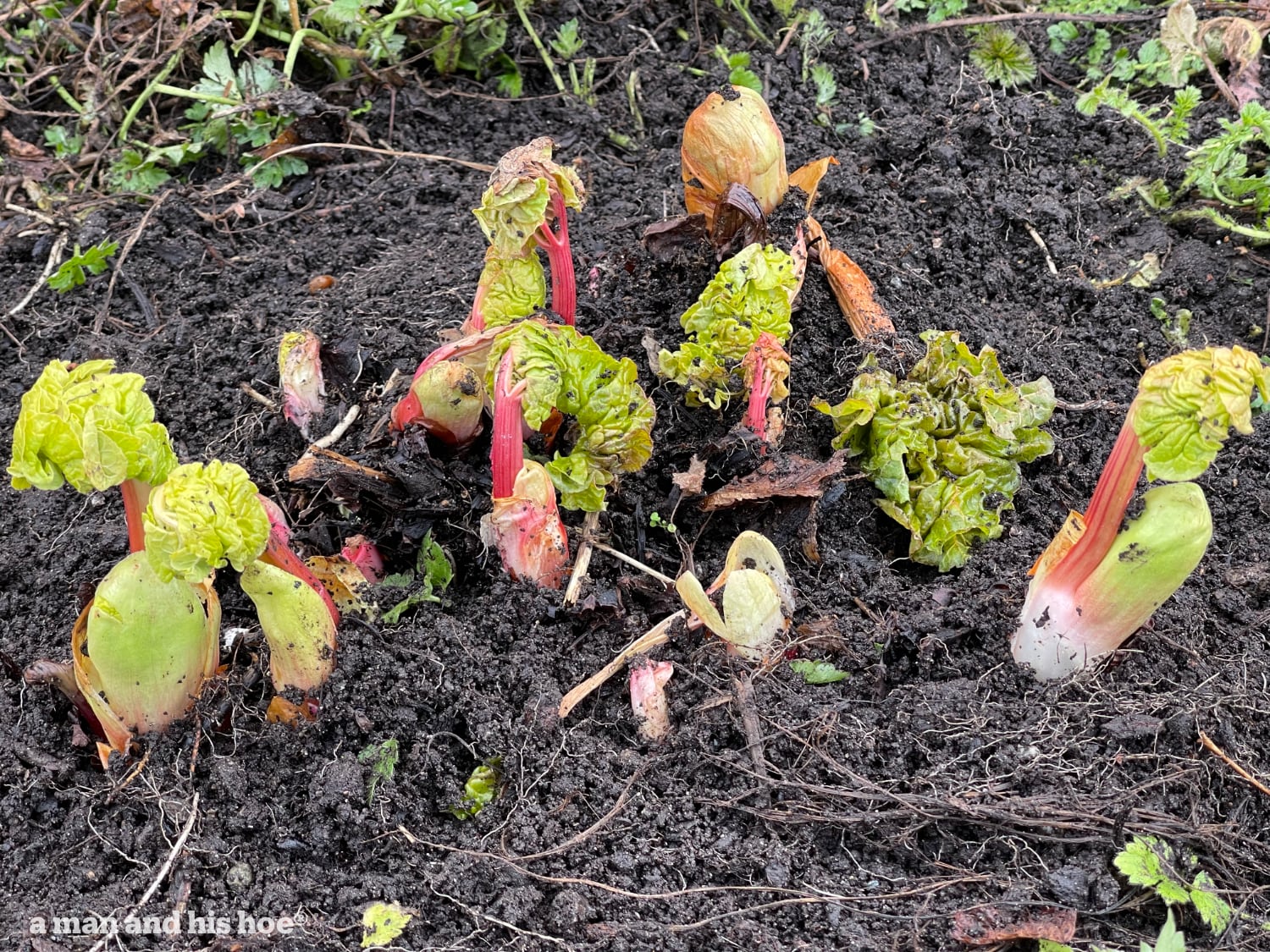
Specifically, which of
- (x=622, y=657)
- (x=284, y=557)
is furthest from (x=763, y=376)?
(x=284, y=557)

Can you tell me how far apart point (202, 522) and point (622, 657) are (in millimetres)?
848

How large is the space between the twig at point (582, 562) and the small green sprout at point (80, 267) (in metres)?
1.97

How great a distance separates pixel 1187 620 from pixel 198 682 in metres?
2.01

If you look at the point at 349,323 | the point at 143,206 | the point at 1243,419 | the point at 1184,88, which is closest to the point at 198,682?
the point at 349,323

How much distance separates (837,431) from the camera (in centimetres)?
266

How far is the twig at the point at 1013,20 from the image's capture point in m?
3.80

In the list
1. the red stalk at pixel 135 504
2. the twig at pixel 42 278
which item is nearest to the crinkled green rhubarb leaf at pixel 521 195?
the red stalk at pixel 135 504

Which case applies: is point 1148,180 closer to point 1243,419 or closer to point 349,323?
point 1243,419

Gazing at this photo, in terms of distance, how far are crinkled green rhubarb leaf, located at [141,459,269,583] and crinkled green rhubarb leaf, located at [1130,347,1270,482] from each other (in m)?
1.51

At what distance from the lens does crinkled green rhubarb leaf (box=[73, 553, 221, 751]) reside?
192 centimetres

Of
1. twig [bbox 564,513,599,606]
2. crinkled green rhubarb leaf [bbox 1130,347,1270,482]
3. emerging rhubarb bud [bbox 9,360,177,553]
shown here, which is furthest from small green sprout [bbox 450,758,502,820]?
crinkled green rhubarb leaf [bbox 1130,347,1270,482]

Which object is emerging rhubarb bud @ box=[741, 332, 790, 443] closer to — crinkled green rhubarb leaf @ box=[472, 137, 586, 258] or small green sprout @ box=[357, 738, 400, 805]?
crinkled green rhubarb leaf @ box=[472, 137, 586, 258]

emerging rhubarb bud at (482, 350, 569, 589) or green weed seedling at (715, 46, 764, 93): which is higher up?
green weed seedling at (715, 46, 764, 93)

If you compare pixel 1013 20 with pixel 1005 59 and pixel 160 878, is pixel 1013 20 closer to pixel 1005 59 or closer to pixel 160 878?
pixel 1005 59
